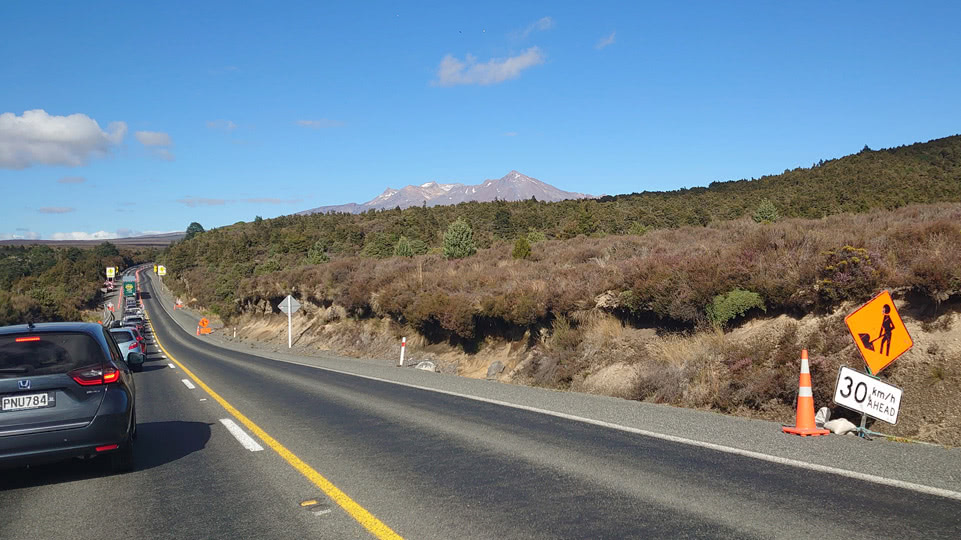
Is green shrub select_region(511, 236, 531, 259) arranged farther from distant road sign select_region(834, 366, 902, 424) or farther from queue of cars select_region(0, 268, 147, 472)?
queue of cars select_region(0, 268, 147, 472)

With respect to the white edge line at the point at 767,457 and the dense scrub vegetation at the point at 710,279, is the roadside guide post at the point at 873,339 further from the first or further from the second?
the dense scrub vegetation at the point at 710,279

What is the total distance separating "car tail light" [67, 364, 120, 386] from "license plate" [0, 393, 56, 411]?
29cm

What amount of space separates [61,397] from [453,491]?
12.5ft

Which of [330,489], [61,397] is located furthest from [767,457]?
[61,397]

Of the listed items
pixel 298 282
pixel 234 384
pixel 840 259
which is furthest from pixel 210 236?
pixel 840 259

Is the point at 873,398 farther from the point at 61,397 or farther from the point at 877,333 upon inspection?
the point at 61,397

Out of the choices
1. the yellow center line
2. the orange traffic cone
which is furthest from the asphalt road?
the orange traffic cone

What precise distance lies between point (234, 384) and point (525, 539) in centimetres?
1395

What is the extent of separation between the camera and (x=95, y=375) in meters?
6.38

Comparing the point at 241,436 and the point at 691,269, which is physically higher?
the point at 691,269

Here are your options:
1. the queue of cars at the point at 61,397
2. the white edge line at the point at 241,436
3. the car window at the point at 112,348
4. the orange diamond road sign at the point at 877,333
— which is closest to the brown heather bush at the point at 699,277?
the orange diamond road sign at the point at 877,333

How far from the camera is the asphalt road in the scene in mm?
4703

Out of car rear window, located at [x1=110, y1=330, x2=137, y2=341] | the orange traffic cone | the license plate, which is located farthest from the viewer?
car rear window, located at [x1=110, y1=330, x2=137, y2=341]

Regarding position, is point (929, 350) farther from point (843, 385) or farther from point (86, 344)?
point (86, 344)
